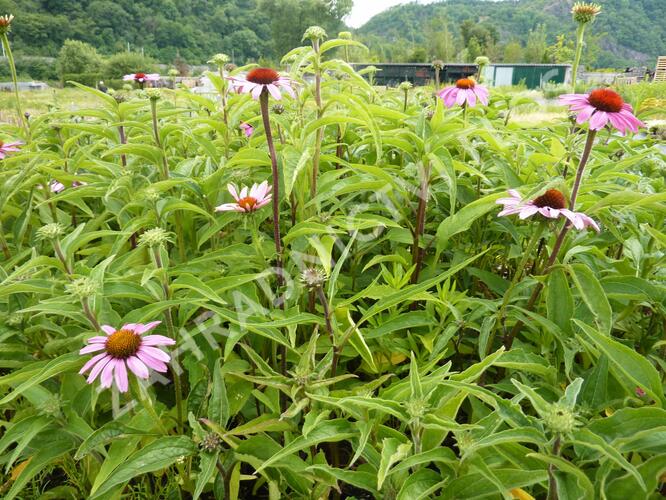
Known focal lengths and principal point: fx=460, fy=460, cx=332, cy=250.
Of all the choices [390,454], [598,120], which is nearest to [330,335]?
[390,454]

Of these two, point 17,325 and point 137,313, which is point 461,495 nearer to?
point 137,313

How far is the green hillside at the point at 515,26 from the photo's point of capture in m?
38.9

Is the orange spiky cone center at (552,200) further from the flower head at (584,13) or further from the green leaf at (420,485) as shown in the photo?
the flower head at (584,13)

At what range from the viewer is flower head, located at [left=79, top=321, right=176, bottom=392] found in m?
0.71

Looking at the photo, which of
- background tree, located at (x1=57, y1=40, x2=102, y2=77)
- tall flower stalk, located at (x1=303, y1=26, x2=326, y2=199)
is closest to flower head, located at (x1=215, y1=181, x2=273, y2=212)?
tall flower stalk, located at (x1=303, y1=26, x2=326, y2=199)

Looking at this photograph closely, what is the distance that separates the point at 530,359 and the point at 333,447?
40cm

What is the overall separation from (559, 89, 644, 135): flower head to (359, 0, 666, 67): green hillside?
105 feet

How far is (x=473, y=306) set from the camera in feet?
3.44

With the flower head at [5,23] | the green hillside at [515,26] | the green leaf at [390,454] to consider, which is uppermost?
the flower head at [5,23]

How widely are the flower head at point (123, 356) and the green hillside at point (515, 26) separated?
107ft

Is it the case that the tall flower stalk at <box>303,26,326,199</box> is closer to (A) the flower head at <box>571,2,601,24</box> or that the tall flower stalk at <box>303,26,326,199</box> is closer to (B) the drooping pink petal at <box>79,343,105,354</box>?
(B) the drooping pink petal at <box>79,343,105,354</box>

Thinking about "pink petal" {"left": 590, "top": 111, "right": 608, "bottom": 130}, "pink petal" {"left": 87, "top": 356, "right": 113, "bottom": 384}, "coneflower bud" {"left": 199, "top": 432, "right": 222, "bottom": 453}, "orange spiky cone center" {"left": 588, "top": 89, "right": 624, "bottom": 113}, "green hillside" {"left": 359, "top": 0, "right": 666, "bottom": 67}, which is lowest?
"green hillside" {"left": 359, "top": 0, "right": 666, "bottom": 67}

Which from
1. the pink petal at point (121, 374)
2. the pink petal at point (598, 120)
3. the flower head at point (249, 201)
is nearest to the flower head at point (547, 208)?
the pink petal at point (598, 120)

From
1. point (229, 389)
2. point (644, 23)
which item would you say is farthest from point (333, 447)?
point (644, 23)
